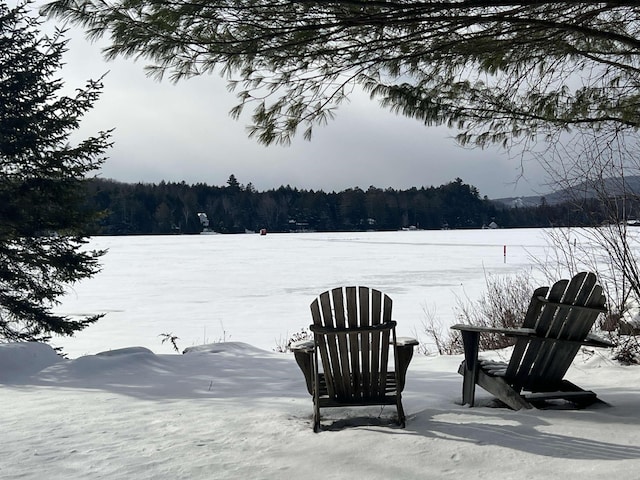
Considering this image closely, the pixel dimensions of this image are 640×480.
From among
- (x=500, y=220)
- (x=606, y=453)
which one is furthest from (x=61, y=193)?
(x=500, y=220)

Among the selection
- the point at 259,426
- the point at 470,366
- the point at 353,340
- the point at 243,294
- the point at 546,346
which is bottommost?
the point at 243,294

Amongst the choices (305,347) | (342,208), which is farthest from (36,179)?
(342,208)

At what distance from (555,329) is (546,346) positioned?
15 centimetres

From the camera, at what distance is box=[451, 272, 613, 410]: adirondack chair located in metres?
4.12

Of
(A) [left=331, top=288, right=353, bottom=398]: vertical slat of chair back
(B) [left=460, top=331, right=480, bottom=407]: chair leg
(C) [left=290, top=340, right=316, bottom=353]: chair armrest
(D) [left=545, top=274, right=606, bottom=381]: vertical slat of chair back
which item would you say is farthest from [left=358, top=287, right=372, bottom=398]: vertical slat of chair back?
(D) [left=545, top=274, right=606, bottom=381]: vertical slat of chair back

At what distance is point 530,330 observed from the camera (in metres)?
4.21

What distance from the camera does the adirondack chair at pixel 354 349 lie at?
387cm

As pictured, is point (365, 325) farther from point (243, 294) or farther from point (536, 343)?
point (243, 294)

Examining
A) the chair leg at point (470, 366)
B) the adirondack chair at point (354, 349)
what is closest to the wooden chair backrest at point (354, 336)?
the adirondack chair at point (354, 349)

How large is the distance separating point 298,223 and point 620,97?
100205mm

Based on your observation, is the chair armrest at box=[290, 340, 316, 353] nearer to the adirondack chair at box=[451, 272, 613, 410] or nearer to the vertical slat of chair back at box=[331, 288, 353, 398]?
the vertical slat of chair back at box=[331, 288, 353, 398]

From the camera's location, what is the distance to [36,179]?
9.34 meters

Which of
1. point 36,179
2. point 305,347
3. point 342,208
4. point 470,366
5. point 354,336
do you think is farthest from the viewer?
point 342,208

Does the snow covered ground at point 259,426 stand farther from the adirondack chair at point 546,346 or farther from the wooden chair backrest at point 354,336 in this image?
the wooden chair backrest at point 354,336
